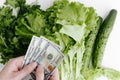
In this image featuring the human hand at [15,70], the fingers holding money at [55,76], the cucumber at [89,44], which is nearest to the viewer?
the human hand at [15,70]

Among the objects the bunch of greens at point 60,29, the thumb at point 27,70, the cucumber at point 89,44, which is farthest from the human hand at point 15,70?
the cucumber at point 89,44

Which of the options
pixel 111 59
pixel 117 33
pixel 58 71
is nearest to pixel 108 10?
pixel 117 33

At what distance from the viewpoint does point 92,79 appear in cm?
157

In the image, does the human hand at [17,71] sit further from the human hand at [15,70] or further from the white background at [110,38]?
the white background at [110,38]

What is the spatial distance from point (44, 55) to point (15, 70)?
0.13 m

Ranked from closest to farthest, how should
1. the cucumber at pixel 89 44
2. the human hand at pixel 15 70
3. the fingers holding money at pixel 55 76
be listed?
the human hand at pixel 15 70
the fingers holding money at pixel 55 76
the cucumber at pixel 89 44

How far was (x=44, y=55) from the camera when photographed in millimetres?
1405

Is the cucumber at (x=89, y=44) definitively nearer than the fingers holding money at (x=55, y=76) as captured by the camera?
No

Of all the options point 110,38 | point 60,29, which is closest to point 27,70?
point 60,29

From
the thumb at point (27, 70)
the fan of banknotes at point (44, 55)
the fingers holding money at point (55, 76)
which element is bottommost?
the fingers holding money at point (55, 76)

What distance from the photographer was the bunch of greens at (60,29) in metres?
1.40

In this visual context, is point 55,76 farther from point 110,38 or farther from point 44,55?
point 110,38

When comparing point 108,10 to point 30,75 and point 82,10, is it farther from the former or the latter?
point 30,75

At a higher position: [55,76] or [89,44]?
[89,44]
